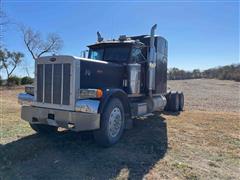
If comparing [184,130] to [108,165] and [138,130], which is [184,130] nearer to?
[138,130]

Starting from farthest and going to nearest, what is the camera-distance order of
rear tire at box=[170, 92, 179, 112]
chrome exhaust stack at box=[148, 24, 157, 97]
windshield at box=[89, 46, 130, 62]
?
rear tire at box=[170, 92, 179, 112]
chrome exhaust stack at box=[148, 24, 157, 97]
windshield at box=[89, 46, 130, 62]

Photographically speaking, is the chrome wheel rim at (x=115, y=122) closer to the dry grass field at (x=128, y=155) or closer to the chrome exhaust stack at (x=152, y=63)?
the dry grass field at (x=128, y=155)

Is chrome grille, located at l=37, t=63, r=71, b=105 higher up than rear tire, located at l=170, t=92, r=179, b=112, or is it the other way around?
chrome grille, located at l=37, t=63, r=71, b=105

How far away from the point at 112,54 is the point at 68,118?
2828mm

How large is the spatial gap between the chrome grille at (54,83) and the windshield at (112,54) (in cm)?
212

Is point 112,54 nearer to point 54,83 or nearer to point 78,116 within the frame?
point 54,83

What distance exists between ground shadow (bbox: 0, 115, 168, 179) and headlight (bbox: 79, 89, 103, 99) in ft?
3.89

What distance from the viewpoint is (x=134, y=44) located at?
7.03 m

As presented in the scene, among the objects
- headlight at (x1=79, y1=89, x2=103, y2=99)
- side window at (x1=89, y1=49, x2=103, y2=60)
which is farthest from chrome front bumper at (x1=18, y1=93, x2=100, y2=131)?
side window at (x1=89, y1=49, x2=103, y2=60)

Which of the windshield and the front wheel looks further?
the windshield

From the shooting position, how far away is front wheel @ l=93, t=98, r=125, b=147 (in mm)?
5281

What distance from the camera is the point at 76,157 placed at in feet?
16.0

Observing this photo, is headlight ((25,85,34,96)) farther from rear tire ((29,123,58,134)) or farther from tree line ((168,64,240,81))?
tree line ((168,64,240,81))

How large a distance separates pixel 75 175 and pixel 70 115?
134 centimetres
